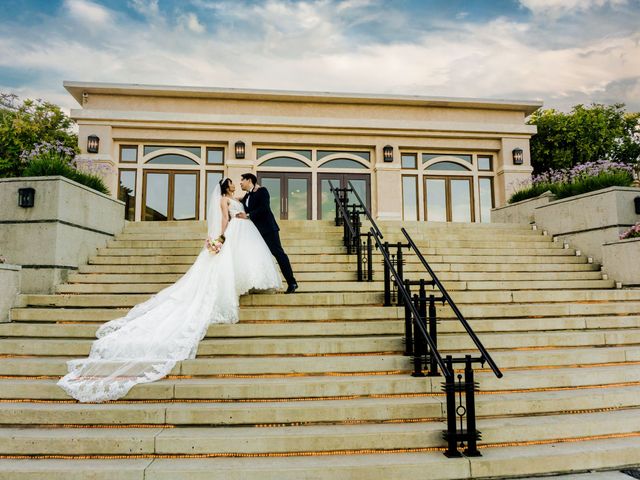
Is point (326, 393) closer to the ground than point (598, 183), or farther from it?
closer to the ground

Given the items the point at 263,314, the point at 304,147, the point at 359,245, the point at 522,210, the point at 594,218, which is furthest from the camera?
the point at 304,147

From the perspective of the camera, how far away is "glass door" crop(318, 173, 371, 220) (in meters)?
17.4

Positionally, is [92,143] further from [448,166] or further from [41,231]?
[448,166]

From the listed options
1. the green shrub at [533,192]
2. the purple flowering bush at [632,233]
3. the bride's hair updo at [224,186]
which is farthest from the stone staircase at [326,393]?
the green shrub at [533,192]

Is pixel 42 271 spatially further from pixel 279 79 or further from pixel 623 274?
pixel 279 79

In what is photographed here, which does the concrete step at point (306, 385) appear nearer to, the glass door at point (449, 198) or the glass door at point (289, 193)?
the glass door at point (289, 193)

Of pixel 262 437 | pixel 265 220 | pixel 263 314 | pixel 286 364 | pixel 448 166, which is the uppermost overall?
pixel 448 166

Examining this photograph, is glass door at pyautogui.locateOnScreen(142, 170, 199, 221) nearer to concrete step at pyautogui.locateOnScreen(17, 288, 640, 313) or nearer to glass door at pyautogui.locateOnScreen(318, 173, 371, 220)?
glass door at pyautogui.locateOnScreen(318, 173, 371, 220)

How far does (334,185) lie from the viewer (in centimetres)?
Answer: 1738

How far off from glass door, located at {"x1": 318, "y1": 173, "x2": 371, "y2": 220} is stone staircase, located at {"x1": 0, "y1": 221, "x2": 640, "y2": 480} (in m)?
10.3

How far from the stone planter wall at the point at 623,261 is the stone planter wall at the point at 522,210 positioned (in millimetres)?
2393

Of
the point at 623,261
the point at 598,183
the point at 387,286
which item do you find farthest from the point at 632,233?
the point at 387,286

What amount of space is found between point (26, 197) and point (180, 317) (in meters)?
3.89

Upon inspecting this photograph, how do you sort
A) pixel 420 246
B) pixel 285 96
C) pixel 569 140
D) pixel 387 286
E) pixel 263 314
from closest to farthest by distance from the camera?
pixel 263 314, pixel 387 286, pixel 420 246, pixel 285 96, pixel 569 140
